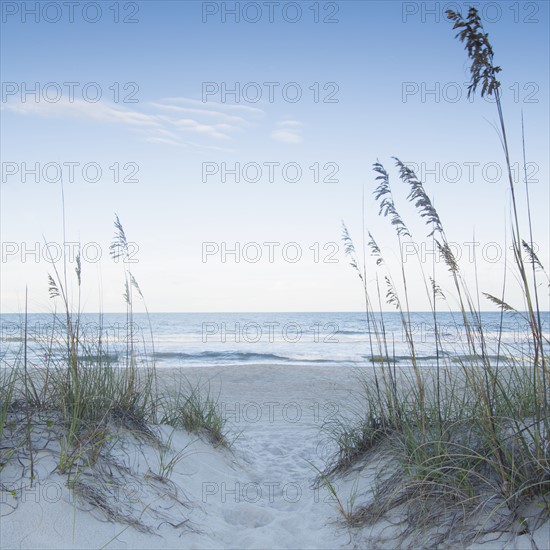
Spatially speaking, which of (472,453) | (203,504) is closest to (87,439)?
(203,504)

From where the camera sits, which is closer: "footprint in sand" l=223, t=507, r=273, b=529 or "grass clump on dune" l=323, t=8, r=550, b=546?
"grass clump on dune" l=323, t=8, r=550, b=546

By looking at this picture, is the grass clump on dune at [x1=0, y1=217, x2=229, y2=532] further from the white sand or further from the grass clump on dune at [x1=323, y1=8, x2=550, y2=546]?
the grass clump on dune at [x1=323, y1=8, x2=550, y2=546]

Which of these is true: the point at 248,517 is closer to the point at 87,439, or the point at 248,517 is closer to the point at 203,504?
the point at 203,504

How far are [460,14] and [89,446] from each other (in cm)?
337

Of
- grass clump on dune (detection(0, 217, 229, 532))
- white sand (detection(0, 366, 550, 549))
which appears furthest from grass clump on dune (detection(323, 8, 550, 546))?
grass clump on dune (detection(0, 217, 229, 532))

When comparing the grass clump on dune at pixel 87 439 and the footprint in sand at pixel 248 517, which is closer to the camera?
the grass clump on dune at pixel 87 439

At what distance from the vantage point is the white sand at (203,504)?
2.87 metres

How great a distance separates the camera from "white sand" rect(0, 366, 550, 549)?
287cm

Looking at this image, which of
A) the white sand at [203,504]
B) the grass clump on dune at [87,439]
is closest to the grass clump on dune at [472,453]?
the white sand at [203,504]

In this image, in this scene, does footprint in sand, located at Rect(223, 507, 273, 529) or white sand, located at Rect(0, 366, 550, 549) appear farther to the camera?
footprint in sand, located at Rect(223, 507, 273, 529)

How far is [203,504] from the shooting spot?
3723 millimetres

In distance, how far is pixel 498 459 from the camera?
2674 mm

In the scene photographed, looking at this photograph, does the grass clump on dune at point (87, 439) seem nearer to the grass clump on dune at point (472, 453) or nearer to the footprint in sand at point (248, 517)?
the footprint in sand at point (248, 517)

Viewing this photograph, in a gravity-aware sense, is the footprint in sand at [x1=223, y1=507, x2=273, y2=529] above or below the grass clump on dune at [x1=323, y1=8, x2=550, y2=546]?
below
